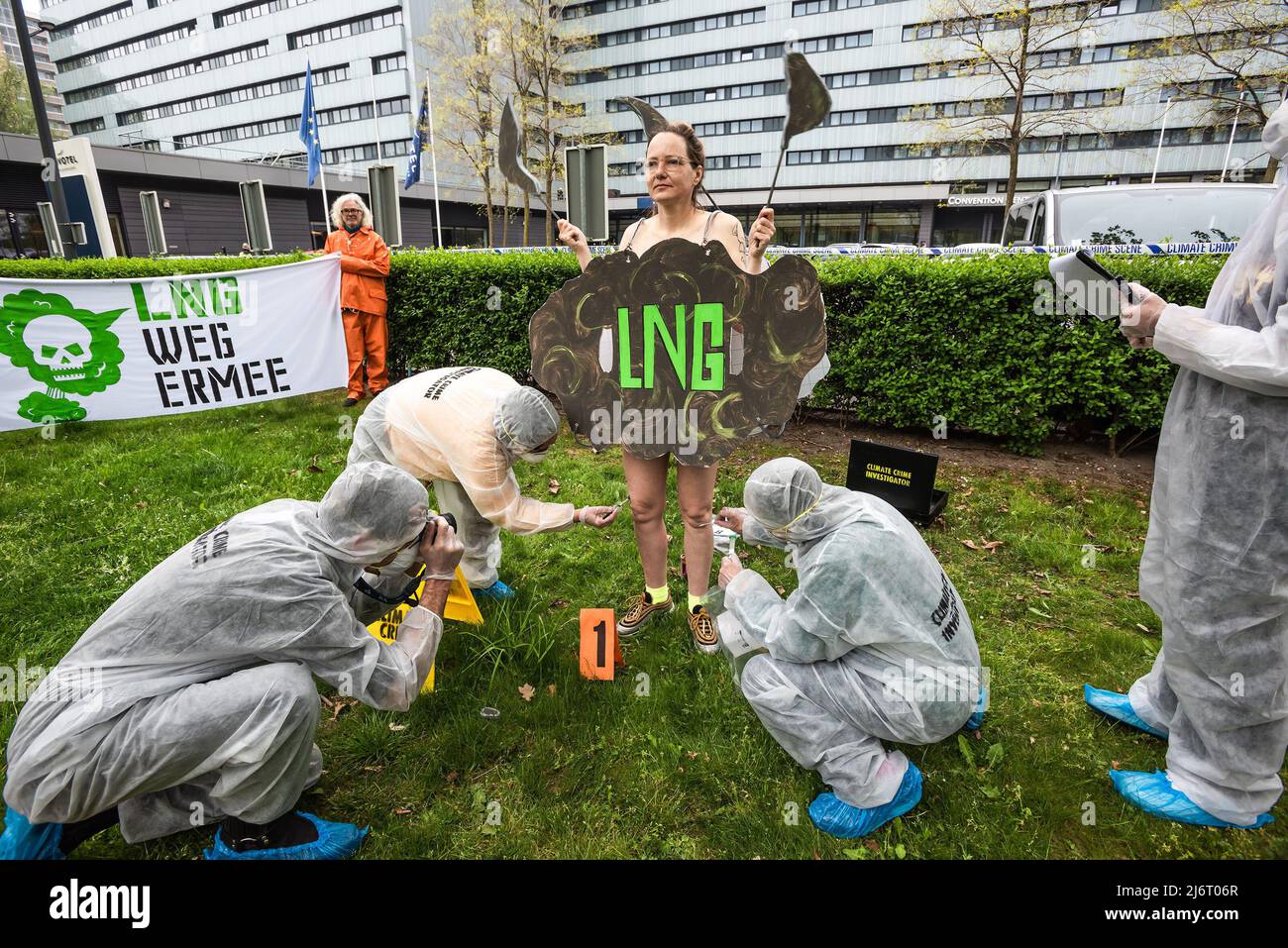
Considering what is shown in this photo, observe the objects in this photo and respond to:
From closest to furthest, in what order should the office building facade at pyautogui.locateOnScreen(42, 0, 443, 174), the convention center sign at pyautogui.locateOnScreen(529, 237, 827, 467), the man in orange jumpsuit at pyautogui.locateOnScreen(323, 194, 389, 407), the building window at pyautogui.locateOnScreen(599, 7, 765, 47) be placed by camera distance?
the convention center sign at pyautogui.locateOnScreen(529, 237, 827, 467), the man in orange jumpsuit at pyautogui.locateOnScreen(323, 194, 389, 407), the office building facade at pyautogui.locateOnScreen(42, 0, 443, 174), the building window at pyautogui.locateOnScreen(599, 7, 765, 47)

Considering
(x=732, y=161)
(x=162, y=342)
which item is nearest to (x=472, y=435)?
(x=162, y=342)

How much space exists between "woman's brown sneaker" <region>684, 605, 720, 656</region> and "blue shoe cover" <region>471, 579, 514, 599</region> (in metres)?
1.02

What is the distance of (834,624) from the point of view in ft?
6.78

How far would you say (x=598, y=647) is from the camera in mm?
2828

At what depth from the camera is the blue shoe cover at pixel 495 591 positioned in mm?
3439

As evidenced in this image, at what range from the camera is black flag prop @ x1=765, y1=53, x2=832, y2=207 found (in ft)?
7.70

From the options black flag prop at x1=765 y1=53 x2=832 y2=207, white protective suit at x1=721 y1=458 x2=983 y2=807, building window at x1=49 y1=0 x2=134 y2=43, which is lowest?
white protective suit at x1=721 y1=458 x2=983 y2=807

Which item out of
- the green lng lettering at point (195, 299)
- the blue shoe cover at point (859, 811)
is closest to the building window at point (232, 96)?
the green lng lettering at point (195, 299)

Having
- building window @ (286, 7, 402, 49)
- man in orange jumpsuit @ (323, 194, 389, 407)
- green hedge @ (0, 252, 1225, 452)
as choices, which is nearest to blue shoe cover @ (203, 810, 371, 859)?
green hedge @ (0, 252, 1225, 452)

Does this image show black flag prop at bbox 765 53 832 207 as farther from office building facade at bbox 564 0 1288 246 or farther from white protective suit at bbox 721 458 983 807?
office building facade at bbox 564 0 1288 246

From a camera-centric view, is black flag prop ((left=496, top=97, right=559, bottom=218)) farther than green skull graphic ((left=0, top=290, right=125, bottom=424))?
No

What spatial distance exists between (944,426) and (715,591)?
349 cm

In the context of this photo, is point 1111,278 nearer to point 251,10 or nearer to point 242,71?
point 242,71

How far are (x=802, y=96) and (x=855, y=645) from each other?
2.02 metres
